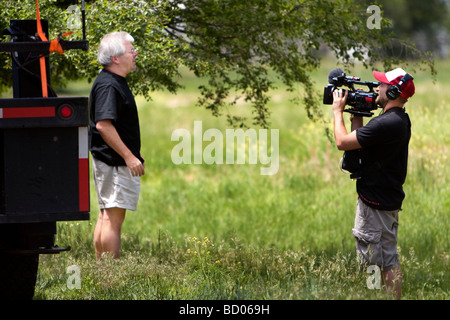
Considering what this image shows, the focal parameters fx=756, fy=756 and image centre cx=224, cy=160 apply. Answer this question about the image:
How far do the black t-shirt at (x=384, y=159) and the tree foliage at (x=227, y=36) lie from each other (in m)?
1.82

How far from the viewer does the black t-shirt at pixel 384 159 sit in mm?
5066

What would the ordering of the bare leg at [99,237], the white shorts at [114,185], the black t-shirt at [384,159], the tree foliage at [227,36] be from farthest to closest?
the tree foliage at [227,36], the bare leg at [99,237], the white shorts at [114,185], the black t-shirt at [384,159]

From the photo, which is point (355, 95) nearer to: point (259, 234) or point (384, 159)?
point (384, 159)

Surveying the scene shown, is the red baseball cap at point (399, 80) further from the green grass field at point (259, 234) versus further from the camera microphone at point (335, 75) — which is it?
the green grass field at point (259, 234)

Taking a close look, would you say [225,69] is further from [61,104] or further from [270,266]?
[61,104]

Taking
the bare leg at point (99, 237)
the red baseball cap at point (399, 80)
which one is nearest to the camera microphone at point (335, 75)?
the red baseball cap at point (399, 80)

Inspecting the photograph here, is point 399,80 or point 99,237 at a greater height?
point 399,80

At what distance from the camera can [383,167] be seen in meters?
5.18

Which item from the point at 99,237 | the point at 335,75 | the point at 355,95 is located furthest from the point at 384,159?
the point at 99,237

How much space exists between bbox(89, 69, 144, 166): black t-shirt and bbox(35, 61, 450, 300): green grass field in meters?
0.80

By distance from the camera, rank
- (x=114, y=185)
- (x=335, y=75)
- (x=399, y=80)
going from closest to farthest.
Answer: (x=399, y=80) < (x=335, y=75) < (x=114, y=185)

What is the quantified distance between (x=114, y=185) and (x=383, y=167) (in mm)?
1987

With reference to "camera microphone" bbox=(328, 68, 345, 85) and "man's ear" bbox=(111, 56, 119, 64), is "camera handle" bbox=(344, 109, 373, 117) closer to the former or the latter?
"camera microphone" bbox=(328, 68, 345, 85)
